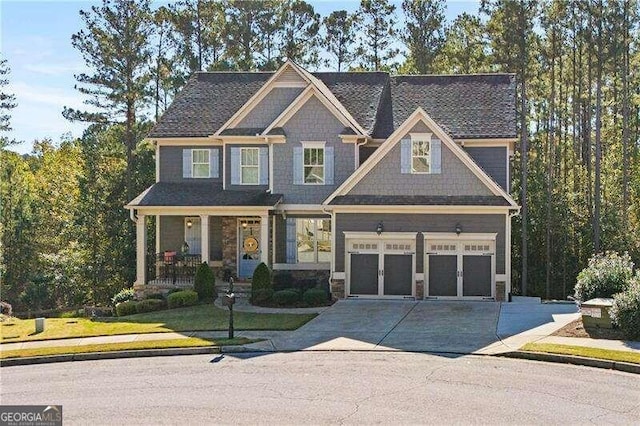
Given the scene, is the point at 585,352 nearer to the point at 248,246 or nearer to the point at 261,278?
the point at 261,278

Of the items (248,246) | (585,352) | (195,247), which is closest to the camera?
(585,352)

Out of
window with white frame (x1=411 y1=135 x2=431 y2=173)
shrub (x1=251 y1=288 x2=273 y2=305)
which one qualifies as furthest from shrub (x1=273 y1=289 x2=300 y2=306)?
window with white frame (x1=411 y1=135 x2=431 y2=173)

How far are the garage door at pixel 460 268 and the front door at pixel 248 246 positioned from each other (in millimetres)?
7539

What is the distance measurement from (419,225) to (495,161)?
5310mm

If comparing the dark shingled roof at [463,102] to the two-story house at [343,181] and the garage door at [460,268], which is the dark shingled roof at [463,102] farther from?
the garage door at [460,268]

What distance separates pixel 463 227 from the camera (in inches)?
1035

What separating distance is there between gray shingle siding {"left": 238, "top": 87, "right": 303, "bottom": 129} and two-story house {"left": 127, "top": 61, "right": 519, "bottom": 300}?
0.04 metres

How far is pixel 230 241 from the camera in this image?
3075 cm

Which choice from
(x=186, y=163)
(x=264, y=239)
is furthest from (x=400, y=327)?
(x=186, y=163)

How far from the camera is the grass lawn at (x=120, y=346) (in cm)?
1817

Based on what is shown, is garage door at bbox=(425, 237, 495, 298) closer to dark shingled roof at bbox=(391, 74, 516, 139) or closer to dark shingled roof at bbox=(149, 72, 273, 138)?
dark shingled roof at bbox=(391, 74, 516, 139)

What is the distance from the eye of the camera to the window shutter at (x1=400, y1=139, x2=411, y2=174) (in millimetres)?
26734

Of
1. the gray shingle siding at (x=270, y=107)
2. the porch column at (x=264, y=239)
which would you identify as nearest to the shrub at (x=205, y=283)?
the porch column at (x=264, y=239)

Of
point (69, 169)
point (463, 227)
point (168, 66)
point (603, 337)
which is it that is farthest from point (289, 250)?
point (69, 169)
